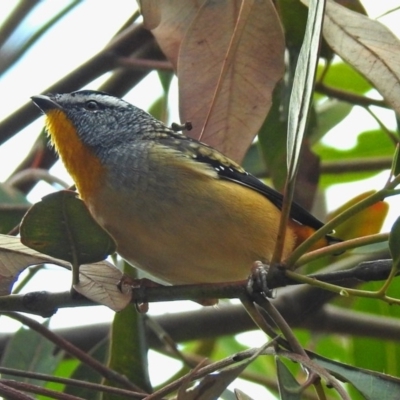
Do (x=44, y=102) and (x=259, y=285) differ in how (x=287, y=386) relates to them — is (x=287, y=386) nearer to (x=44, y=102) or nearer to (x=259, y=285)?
(x=259, y=285)

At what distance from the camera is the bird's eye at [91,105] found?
4.14 m

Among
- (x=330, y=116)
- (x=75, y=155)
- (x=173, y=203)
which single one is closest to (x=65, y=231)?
(x=173, y=203)

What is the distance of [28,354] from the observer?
3527 millimetres

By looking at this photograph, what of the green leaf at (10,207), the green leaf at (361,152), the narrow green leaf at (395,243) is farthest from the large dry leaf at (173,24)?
the green leaf at (361,152)

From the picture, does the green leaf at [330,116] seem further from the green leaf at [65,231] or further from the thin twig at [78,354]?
the green leaf at [65,231]

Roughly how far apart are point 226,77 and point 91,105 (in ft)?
3.85

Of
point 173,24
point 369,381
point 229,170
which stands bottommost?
point 369,381

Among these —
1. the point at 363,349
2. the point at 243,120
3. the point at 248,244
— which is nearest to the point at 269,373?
the point at 363,349

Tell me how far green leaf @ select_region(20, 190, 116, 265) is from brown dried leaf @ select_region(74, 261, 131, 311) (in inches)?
3.7

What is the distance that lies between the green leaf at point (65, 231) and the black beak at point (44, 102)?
147 cm

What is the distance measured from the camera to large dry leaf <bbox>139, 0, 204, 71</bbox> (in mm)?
3270

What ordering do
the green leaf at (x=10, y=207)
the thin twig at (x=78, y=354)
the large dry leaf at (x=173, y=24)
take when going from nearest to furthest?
the thin twig at (x=78, y=354)
the large dry leaf at (x=173, y=24)
the green leaf at (x=10, y=207)

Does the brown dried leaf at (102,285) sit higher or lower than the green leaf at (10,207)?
lower

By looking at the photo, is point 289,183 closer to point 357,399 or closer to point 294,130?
point 294,130
